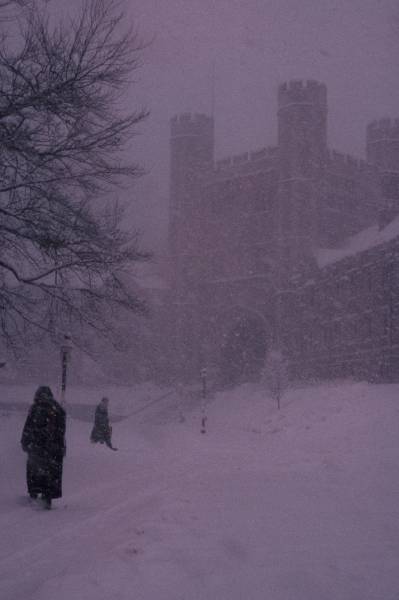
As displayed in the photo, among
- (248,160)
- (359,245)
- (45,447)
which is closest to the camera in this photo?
(45,447)

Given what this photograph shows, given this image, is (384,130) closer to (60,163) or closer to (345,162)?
(345,162)

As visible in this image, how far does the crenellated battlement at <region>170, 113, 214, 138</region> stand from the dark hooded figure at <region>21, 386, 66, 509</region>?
41.5m

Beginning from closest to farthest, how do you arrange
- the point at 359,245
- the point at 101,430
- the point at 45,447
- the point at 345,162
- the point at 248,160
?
the point at 45,447
the point at 101,430
the point at 359,245
the point at 345,162
the point at 248,160

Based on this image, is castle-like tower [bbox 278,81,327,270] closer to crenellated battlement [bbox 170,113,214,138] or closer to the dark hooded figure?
crenellated battlement [bbox 170,113,214,138]

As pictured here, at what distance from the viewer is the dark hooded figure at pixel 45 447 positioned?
23.9 ft

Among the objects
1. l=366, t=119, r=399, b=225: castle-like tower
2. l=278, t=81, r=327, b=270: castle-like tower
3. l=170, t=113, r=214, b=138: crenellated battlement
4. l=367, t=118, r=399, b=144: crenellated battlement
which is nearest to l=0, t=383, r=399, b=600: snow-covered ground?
l=278, t=81, r=327, b=270: castle-like tower

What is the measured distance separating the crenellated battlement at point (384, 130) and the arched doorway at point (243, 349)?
16.2 m

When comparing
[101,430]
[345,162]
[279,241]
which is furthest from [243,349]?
[101,430]

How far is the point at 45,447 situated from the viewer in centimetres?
752

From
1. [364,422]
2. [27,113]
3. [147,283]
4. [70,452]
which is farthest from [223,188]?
[27,113]

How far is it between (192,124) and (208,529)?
4427 centimetres

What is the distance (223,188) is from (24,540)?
4112cm

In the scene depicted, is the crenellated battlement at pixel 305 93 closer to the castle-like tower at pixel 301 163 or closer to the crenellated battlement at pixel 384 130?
the castle-like tower at pixel 301 163

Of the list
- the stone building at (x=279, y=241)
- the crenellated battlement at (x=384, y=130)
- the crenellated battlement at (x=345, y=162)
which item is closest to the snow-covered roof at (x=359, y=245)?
the stone building at (x=279, y=241)
